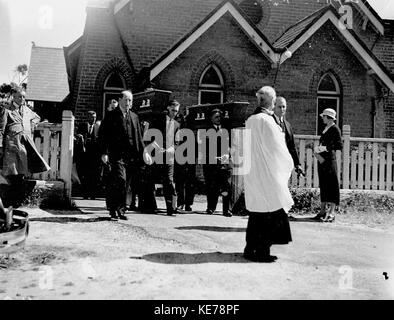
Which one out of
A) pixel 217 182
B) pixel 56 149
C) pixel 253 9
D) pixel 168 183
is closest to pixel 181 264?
pixel 168 183

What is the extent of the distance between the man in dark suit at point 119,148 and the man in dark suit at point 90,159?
305cm

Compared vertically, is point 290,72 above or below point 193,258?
above

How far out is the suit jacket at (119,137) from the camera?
7.45 meters

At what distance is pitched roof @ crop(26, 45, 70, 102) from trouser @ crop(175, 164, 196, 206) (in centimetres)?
1416

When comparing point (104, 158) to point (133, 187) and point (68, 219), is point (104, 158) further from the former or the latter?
point (133, 187)

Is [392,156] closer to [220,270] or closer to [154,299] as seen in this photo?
[220,270]

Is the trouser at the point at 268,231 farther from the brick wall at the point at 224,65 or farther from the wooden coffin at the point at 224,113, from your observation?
the brick wall at the point at 224,65

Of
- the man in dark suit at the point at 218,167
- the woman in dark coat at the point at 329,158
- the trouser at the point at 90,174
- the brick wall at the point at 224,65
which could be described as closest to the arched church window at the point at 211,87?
the brick wall at the point at 224,65

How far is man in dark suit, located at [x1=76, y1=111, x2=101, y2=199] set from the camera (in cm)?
1056

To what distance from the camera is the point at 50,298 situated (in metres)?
3.63

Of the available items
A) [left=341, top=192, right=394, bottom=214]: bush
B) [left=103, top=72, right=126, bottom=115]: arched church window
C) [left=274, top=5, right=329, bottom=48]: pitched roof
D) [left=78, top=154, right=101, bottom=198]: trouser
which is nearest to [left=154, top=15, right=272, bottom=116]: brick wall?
[left=274, top=5, right=329, bottom=48]: pitched roof

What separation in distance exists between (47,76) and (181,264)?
22.2 meters

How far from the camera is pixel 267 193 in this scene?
5.05 metres
